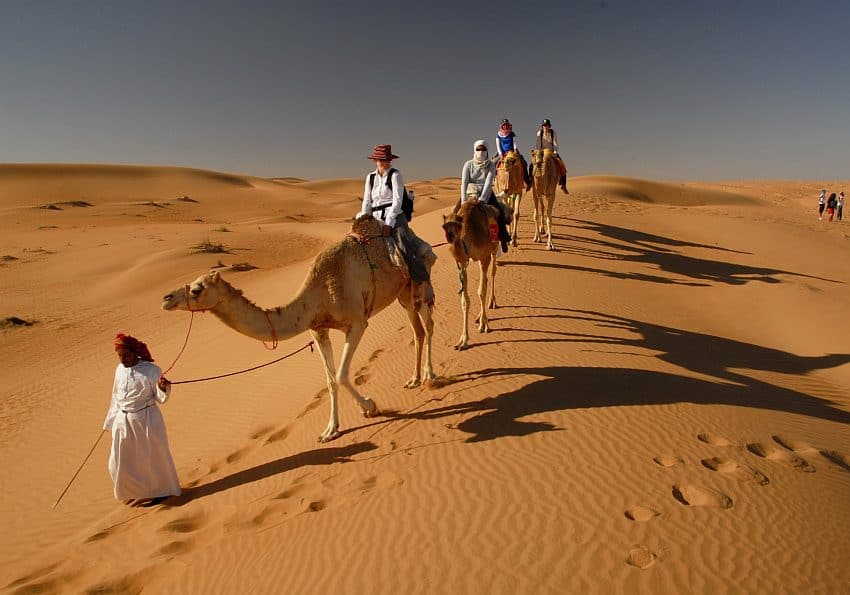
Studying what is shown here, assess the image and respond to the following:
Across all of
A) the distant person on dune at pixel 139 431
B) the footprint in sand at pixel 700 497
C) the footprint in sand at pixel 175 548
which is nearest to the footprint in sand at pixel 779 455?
the footprint in sand at pixel 700 497

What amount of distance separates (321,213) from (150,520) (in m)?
42.5

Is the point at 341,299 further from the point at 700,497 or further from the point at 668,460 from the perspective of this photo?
the point at 700,497

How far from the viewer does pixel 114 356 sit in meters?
11.0

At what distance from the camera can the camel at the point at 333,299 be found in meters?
4.55

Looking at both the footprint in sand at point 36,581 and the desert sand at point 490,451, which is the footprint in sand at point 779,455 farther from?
the footprint in sand at point 36,581

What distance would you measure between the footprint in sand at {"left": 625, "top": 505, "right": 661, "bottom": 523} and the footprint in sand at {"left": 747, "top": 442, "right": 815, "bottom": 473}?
1.76 m

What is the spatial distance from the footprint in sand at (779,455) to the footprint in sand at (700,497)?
1116mm

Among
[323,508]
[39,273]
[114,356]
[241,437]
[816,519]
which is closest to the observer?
[816,519]

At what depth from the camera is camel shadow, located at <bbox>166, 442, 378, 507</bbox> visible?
5238 millimetres

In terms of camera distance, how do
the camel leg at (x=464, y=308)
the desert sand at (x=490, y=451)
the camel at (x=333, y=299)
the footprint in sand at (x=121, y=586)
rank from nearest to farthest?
the desert sand at (x=490, y=451)
the footprint in sand at (x=121, y=586)
the camel at (x=333, y=299)
the camel leg at (x=464, y=308)

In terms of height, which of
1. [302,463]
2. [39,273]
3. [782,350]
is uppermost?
[39,273]

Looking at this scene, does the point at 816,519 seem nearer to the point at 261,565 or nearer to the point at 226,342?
the point at 261,565

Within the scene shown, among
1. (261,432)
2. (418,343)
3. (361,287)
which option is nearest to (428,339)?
(418,343)

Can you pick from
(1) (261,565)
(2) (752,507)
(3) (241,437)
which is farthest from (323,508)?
(2) (752,507)
